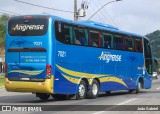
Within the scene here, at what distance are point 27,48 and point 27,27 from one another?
911 millimetres

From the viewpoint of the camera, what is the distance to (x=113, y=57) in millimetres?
24469

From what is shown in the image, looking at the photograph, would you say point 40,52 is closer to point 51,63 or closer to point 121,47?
point 51,63

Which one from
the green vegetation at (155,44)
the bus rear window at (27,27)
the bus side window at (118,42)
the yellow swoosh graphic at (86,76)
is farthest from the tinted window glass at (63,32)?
the green vegetation at (155,44)

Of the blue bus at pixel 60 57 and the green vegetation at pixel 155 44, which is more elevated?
the green vegetation at pixel 155 44

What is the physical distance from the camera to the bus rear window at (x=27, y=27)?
1903 cm

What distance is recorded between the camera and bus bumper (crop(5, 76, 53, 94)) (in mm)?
18641

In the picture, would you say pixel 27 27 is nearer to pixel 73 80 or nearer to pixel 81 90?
pixel 73 80

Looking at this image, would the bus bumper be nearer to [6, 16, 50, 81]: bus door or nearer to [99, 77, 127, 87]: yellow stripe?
[6, 16, 50, 81]: bus door

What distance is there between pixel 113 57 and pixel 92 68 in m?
2.39

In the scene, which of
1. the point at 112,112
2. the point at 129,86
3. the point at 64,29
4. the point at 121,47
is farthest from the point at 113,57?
the point at 112,112

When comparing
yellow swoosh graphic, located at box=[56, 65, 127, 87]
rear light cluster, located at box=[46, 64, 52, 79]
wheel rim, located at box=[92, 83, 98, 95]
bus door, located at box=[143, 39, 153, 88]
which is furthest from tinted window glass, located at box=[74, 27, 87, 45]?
bus door, located at box=[143, 39, 153, 88]

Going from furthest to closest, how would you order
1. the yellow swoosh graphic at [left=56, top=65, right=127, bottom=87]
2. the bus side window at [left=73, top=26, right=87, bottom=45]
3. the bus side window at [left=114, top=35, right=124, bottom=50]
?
the bus side window at [left=114, top=35, right=124, bottom=50] → the bus side window at [left=73, top=26, right=87, bottom=45] → the yellow swoosh graphic at [left=56, top=65, right=127, bottom=87]

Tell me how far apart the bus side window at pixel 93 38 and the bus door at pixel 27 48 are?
3.72m

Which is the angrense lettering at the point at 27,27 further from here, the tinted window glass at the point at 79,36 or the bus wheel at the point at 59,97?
the bus wheel at the point at 59,97
